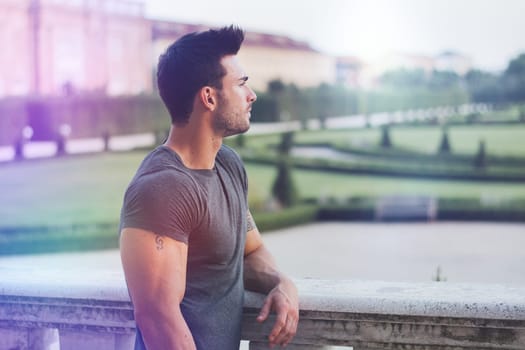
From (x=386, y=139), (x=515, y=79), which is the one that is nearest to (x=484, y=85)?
(x=515, y=79)

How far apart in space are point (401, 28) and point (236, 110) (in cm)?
1359

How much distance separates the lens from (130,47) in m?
14.1

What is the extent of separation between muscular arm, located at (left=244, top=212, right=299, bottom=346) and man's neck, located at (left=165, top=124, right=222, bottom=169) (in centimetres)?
23

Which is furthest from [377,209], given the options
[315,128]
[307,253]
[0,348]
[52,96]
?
[0,348]

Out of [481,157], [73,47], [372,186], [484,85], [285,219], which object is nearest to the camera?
[285,219]

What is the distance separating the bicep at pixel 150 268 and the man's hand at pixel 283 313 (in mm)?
195

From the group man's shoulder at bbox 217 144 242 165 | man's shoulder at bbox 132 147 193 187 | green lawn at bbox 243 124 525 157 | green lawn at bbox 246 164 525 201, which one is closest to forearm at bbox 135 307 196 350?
man's shoulder at bbox 132 147 193 187

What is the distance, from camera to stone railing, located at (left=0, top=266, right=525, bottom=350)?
1419 millimetres

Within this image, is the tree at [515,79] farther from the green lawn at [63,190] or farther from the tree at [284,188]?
the green lawn at [63,190]

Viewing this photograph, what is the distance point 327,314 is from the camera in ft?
4.90

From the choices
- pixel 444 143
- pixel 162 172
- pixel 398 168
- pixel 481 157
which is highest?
pixel 162 172

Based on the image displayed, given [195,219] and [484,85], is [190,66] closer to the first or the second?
[195,219]

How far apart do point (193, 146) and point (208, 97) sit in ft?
0.30

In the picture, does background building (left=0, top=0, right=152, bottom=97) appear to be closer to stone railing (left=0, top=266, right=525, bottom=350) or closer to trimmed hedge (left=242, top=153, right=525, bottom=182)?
trimmed hedge (left=242, top=153, right=525, bottom=182)
